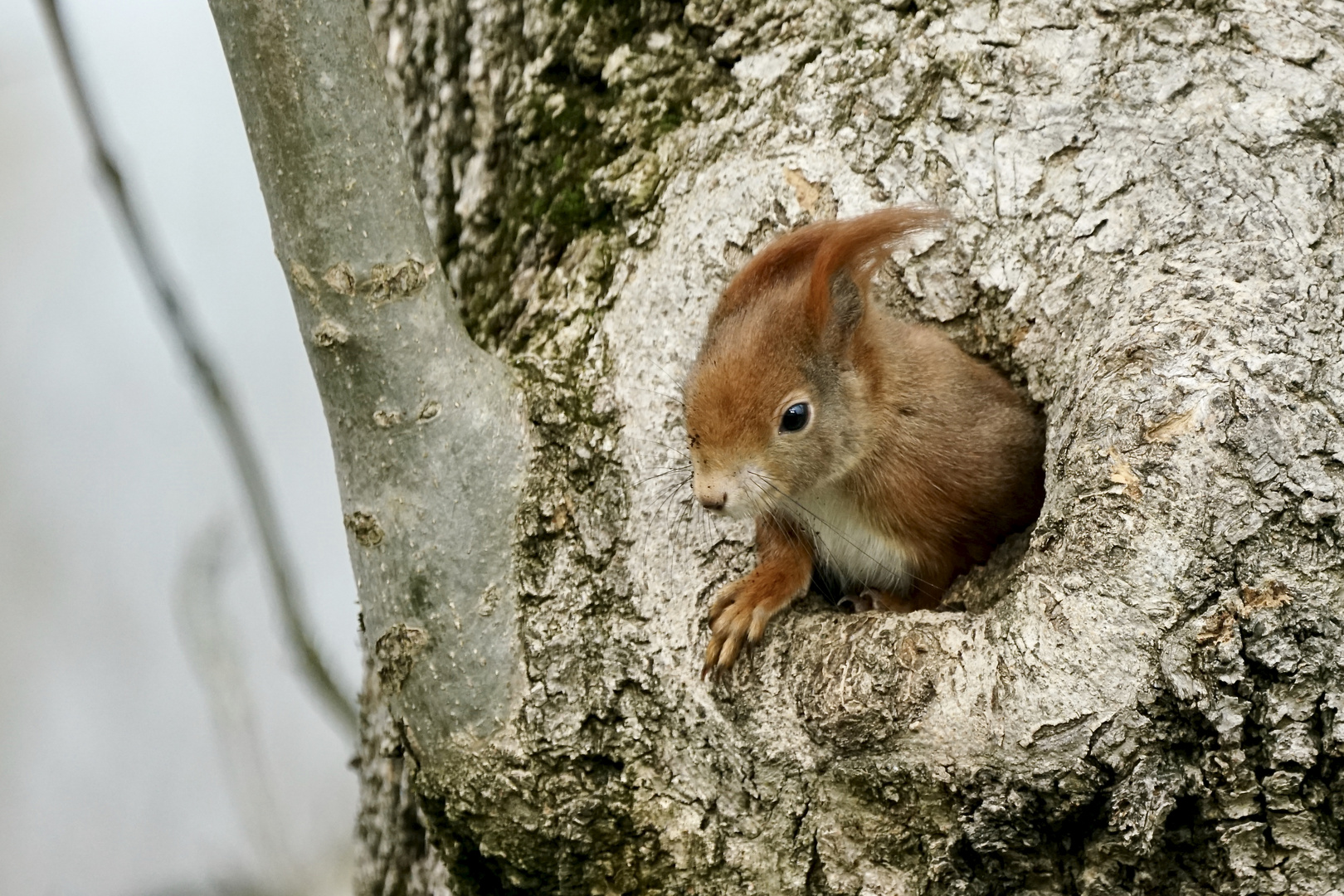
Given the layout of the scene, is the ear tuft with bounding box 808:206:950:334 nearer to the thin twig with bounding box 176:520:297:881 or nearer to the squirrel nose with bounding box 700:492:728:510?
the squirrel nose with bounding box 700:492:728:510

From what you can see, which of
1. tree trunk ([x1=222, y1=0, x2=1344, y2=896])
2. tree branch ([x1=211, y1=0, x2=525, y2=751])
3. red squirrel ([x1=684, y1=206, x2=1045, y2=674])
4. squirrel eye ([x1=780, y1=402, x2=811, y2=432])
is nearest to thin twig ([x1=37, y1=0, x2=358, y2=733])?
tree trunk ([x1=222, y1=0, x2=1344, y2=896])

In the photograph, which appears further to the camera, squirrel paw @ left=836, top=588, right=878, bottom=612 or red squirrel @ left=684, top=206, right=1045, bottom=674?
squirrel paw @ left=836, top=588, right=878, bottom=612

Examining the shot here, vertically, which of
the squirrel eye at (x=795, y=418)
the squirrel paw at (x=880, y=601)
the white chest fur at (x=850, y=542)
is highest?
the squirrel eye at (x=795, y=418)

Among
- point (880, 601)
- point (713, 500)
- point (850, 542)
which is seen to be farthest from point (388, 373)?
point (880, 601)

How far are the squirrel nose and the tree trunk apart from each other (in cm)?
10

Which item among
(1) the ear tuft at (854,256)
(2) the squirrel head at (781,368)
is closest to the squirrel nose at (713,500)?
(2) the squirrel head at (781,368)

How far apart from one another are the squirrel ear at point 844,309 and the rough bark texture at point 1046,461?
0.46 feet

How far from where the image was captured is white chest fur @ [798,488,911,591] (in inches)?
93.8

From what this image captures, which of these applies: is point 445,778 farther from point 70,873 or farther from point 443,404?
point 70,873

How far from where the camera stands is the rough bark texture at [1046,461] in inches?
62.7

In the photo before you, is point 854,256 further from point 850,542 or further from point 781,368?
point 850,542

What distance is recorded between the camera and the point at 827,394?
216cm

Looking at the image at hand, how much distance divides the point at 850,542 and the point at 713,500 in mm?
600

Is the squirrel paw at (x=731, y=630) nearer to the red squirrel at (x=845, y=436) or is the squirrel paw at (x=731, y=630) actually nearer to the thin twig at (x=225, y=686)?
the red squirrel at (x=845, y=436)
